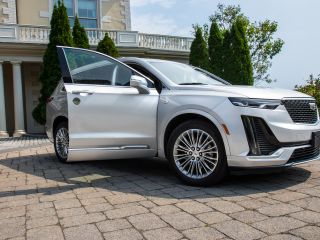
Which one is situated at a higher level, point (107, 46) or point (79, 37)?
point (79, 37)

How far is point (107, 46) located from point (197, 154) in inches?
461

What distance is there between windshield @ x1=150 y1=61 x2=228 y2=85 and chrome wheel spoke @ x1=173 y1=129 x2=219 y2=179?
0.90m

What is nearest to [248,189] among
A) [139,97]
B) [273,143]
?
[273,143]

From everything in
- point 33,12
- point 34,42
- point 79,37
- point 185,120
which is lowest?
point 185,120

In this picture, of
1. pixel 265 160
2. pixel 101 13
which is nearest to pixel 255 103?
pixel 265 160

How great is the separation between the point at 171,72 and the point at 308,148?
215 cm

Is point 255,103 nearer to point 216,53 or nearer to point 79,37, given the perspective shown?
point 79,37

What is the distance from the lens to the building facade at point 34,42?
15.1 meters

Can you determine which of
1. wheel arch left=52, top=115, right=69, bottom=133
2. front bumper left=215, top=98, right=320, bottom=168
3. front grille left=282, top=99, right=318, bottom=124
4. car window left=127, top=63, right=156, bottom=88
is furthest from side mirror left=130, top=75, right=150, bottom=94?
wheel arch left=52, top=115, right=69, bottom=133

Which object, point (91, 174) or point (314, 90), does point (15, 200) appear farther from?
point (314, 90)

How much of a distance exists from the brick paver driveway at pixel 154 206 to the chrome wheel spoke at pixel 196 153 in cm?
23

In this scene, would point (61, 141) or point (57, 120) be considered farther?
point (57, 120)

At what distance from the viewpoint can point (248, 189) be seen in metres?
4.23

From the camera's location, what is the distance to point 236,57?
52.6ft
